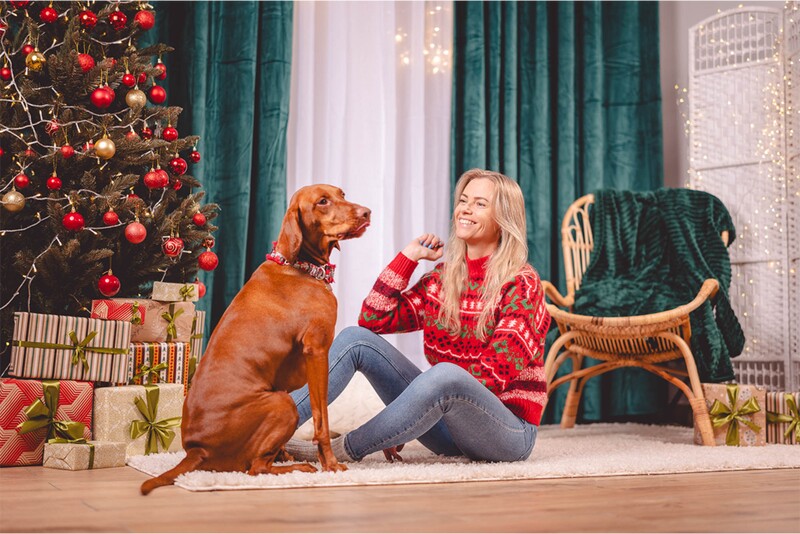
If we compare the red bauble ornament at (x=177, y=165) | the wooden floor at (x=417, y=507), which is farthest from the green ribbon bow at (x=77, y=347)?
the red bauble ornament at (x=177, y=165)

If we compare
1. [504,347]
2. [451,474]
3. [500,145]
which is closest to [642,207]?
[500,145]

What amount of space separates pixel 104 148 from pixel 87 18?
459mm

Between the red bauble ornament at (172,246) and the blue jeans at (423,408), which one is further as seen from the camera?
the red bauble ornament at (172,246)

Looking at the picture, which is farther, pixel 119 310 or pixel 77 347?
pixel 119 310

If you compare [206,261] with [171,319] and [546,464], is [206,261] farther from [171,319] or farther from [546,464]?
[546,464]

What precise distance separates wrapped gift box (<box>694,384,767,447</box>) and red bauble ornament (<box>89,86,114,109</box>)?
A: 2386 mm

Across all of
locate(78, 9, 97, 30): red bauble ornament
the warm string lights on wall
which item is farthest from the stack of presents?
the warm string lights on wall

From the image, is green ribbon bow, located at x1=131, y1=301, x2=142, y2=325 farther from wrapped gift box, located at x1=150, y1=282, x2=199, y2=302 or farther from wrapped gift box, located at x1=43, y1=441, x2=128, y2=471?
wrapped gift box, located at x1=43, y1=441, x2=128, y2=471

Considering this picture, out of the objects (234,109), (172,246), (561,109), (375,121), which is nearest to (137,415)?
(172,246)

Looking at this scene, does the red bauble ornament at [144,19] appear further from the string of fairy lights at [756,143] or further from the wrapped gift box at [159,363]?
the string of fairy lights at [756,143]

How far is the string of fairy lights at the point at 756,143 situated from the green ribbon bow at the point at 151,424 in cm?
272

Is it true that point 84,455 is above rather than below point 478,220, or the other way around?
below

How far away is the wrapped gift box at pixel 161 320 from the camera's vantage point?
2.65 meters

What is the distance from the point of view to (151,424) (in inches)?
98.0
